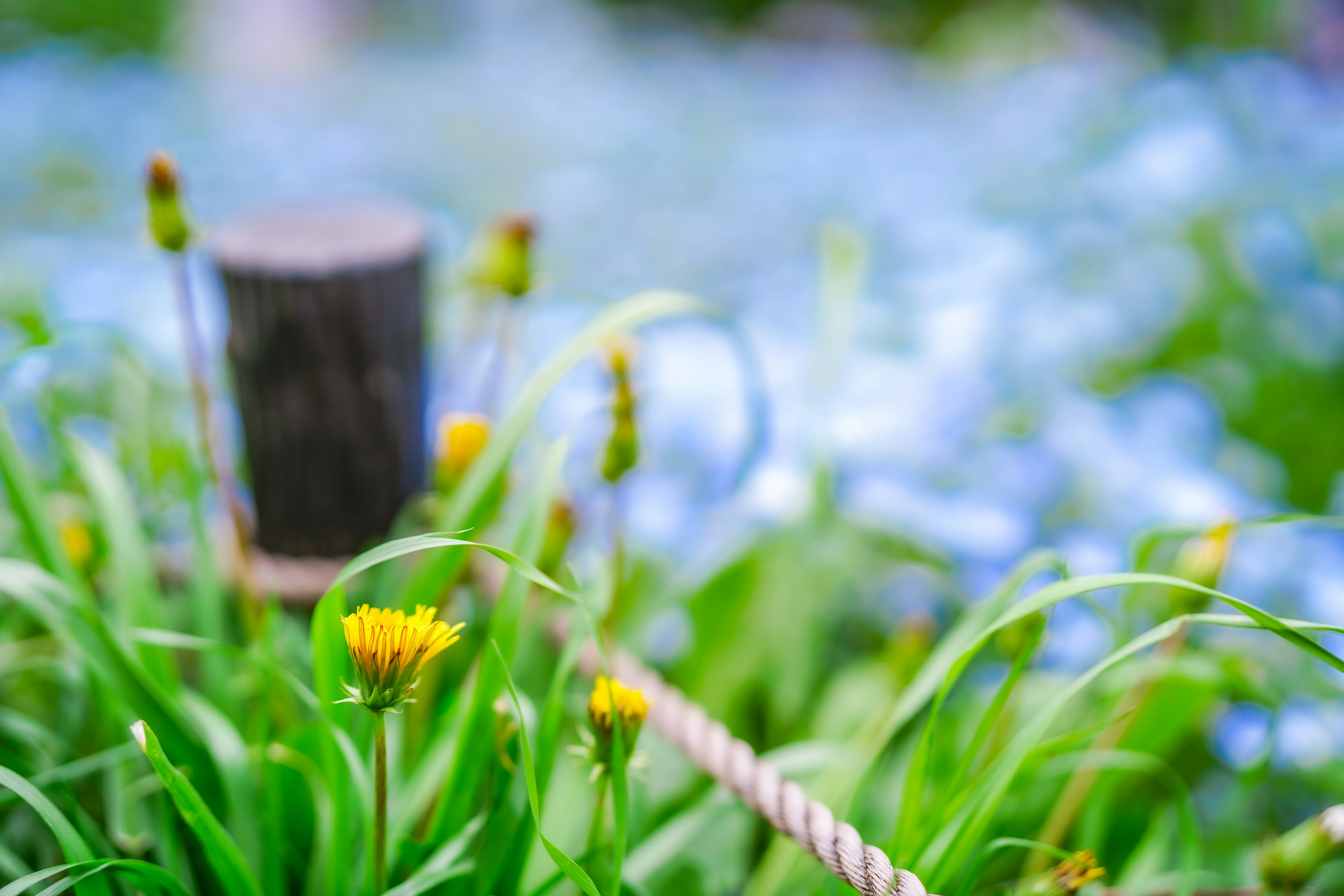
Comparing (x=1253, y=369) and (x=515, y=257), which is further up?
(x=515, y=257)

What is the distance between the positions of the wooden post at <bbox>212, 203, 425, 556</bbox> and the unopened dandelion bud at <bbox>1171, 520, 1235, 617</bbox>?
678 mm

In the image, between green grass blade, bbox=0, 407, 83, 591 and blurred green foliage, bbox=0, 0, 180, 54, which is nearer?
green grass blade, bbox=0, 407, 83, 591

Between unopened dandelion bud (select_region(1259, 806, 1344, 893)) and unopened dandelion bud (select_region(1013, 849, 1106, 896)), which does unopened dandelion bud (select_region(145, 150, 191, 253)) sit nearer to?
unopened dandelion bud (select_region(1013, 849, 1106, 896))

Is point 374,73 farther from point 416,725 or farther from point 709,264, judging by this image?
point 416,725

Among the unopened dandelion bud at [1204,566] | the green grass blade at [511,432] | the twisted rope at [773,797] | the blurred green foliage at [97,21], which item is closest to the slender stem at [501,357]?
the green grass blade at [511,432]

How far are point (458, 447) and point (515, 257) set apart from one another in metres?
0.15

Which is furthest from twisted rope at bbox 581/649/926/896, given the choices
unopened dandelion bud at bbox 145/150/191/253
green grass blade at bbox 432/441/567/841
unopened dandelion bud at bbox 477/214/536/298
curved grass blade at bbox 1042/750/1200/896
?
unopened dandelion bud at bbox 145/150/191/253

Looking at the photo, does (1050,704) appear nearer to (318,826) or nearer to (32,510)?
(318,826)

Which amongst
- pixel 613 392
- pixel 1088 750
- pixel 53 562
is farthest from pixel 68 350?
pixel 1088 750

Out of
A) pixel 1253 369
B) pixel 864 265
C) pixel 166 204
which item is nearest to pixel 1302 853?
pixel 166 204

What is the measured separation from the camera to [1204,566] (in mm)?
611

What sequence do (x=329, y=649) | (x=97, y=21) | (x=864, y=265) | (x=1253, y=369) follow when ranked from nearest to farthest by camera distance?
(x=329, y=649)
(x=1253, y=369)
(x=864, y=265)
(x=97, y=21)

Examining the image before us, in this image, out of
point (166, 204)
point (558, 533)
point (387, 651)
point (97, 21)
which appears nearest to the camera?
point (387, 651)

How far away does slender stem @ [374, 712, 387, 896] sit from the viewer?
1.38 feet
